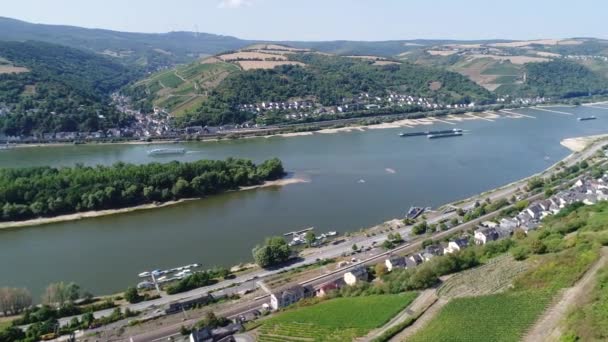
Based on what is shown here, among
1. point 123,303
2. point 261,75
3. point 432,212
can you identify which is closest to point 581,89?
point 261,75

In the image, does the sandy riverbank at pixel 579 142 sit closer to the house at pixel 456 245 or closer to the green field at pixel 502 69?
the house at pixel 456 245

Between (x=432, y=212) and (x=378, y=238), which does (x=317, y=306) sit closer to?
(x=378, y=238)

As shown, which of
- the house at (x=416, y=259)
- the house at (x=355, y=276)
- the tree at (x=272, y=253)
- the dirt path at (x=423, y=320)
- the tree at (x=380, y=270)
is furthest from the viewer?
the tree at (x=272, y=253)

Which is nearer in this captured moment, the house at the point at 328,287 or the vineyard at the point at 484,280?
the vineyard at the point at 484,280

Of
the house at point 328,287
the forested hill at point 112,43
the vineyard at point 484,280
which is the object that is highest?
the forested hill at point 112,43

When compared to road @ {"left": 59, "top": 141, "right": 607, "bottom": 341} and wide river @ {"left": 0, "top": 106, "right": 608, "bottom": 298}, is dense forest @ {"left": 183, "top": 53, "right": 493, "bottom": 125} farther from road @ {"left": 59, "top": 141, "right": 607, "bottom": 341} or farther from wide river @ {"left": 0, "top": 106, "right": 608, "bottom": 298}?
road @ {"left": 59, "top": 141, "right": 607, "bottom": 341}

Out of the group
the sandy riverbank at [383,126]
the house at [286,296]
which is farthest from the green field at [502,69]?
the house at [286,296]

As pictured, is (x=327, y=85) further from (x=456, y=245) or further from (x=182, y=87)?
(x=456, y=245)

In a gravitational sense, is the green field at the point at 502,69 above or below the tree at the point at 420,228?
above
